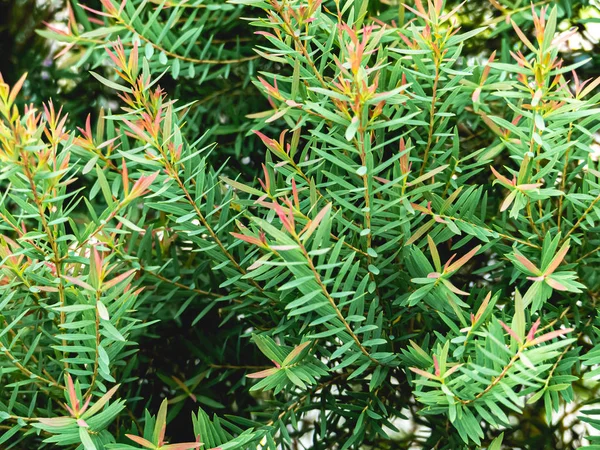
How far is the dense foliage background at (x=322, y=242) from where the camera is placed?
26.1 inches

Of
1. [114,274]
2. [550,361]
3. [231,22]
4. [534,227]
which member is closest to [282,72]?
[231,22]

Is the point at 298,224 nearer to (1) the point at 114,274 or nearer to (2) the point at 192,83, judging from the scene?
(1) the point at 114,274

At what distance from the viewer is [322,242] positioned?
0.67 meters

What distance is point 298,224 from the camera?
76 cm

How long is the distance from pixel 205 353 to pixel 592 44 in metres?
0.87

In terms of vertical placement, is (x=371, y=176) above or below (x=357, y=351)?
above

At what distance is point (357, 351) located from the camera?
76cm

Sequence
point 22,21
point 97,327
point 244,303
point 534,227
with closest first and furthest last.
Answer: point 97,327 < point 534,227 < point 244,303 < point 22,21

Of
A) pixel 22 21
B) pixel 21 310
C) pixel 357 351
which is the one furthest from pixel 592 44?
pixel 22 21

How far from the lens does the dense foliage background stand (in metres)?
0.66

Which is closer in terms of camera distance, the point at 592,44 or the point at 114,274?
the point at 114,274

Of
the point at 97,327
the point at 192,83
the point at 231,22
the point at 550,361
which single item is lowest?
the point at 550,361

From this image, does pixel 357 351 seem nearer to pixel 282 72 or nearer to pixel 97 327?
pixel 97 327

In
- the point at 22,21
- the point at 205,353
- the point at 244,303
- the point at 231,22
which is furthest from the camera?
the point at 22,21
